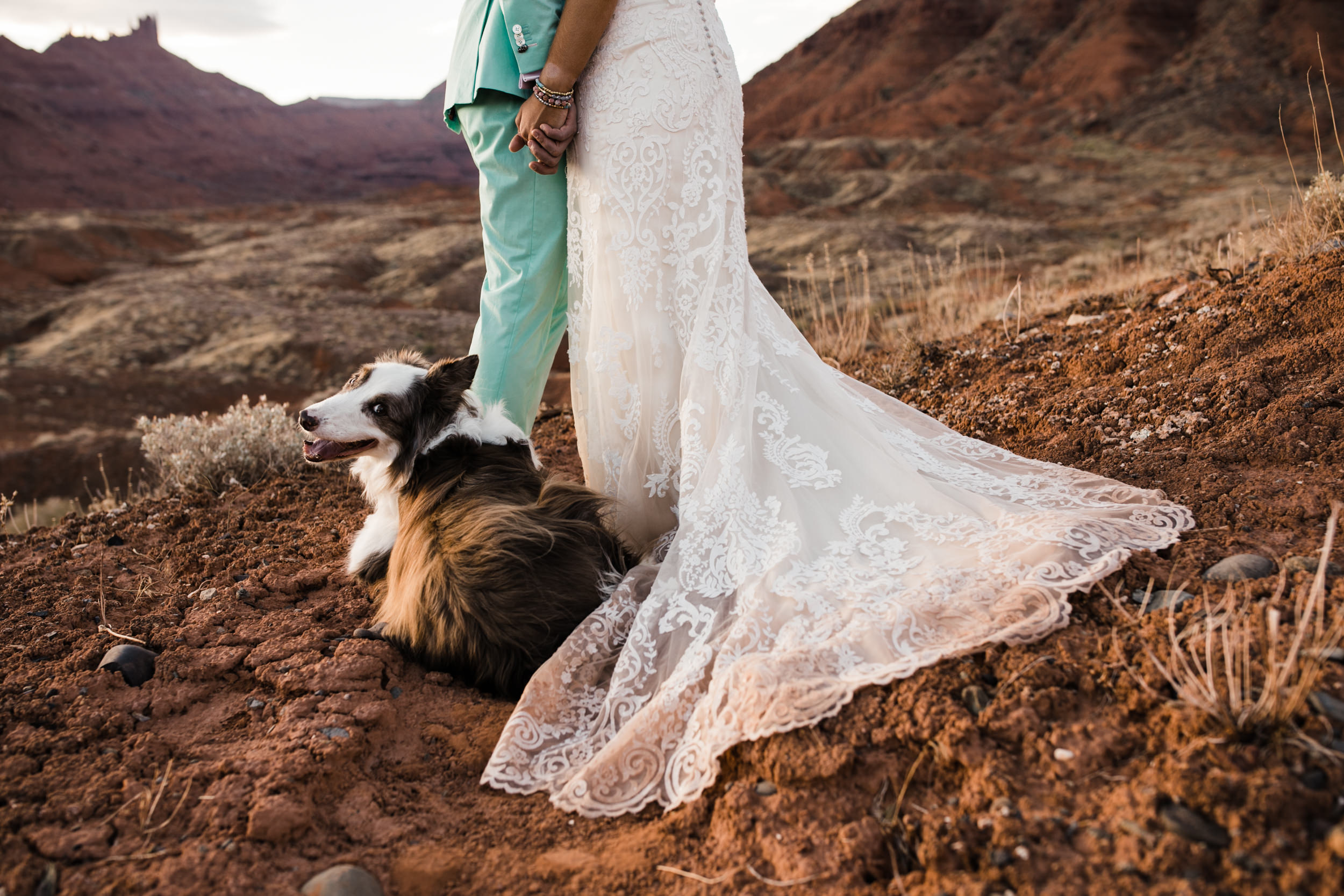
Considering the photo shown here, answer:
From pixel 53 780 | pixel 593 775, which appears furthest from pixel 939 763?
pixel 53 780

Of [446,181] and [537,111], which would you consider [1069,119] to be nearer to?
[537,111]

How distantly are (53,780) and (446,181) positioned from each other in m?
66.6

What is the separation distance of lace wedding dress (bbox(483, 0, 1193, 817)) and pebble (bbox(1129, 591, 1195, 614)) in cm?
11

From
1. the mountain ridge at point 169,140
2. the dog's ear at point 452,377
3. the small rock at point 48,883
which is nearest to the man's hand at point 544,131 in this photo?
the dog's ear at point 452,377

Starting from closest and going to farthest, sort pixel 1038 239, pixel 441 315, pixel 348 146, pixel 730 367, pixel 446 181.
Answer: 1. pixel 730 367
2. pixel 441 315
3. pixel 1038 239
4. pixel 446 181
5. pixel 348 146

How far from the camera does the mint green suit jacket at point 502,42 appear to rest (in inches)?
102

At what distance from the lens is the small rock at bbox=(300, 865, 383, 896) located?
1.67m

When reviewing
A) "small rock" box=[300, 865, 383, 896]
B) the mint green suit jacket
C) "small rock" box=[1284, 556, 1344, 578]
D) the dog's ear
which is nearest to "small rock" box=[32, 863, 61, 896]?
"small rock" box=[300, 865, 383, 896]

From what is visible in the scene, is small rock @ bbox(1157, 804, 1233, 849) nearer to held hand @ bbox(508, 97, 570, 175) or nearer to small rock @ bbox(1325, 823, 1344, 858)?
small rock @ bbox(1325, 823, 1344, 858)

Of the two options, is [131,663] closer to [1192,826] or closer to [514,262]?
[514,262]

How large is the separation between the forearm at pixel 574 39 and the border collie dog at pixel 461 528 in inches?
38.2

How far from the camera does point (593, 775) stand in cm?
194

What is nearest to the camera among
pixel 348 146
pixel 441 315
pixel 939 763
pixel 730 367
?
pixel 939 763

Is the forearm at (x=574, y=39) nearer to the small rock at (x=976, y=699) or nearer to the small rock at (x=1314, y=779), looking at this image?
the small rock at (x=976, y=699)
